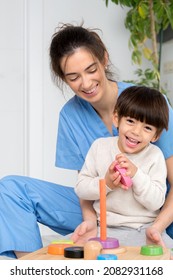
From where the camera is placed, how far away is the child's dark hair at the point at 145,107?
1668 millimetres

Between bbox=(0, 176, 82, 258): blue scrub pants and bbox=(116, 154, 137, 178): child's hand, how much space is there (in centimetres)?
40

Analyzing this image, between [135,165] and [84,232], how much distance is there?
224 millimetres

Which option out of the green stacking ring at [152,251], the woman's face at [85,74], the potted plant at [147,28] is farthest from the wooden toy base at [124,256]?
the potted plant at [147,28]

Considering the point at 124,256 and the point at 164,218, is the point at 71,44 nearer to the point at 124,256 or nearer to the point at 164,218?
the point at 164,218

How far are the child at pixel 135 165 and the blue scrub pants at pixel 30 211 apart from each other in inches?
7.2

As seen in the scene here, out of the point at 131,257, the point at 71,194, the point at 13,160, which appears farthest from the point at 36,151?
the point at 131,257

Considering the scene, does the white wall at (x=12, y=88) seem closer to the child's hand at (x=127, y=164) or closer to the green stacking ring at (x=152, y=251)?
the child's hand at (x=127, y=164)

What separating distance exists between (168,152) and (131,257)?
0.64m

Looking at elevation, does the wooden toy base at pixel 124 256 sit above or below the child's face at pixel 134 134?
below

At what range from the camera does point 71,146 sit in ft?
6.56

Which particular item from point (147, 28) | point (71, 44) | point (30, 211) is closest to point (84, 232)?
point (30, 211)

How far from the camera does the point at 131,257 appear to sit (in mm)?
1246
